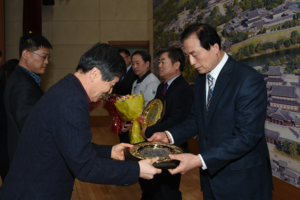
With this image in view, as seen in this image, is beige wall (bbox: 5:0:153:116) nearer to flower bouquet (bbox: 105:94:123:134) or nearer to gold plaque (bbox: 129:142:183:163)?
flower bouquet (bbox: 105:94:123:134)

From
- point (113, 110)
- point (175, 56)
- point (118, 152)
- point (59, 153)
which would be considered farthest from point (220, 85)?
point (113, 110)

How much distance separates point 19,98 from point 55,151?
Result: 38.4 inches

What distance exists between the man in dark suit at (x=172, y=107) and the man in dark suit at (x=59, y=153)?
3.86 feet

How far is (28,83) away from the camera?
1.99m

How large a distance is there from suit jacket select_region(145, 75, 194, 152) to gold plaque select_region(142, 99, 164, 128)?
6 centimetres

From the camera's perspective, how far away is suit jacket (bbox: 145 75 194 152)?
7.79 feet

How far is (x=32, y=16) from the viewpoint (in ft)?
25.5

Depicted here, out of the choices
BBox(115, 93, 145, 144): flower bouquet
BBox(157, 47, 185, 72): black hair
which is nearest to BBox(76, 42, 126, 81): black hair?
BBox(115, 93, 145, 144): flower bouquet

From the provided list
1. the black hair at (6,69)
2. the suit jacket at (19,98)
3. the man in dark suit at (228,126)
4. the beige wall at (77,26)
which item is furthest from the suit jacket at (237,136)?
the beige wall at (77,26)

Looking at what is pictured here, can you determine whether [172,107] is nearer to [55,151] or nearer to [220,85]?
[220,85]

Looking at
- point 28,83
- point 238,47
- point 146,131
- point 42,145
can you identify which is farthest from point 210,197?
point 238,47

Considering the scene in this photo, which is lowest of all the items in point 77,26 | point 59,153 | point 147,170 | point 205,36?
point 147,170

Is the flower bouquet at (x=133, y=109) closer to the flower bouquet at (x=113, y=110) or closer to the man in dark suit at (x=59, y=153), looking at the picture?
the flower bouquet at (x=113, y=110)

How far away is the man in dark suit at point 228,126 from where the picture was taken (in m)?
1.48
